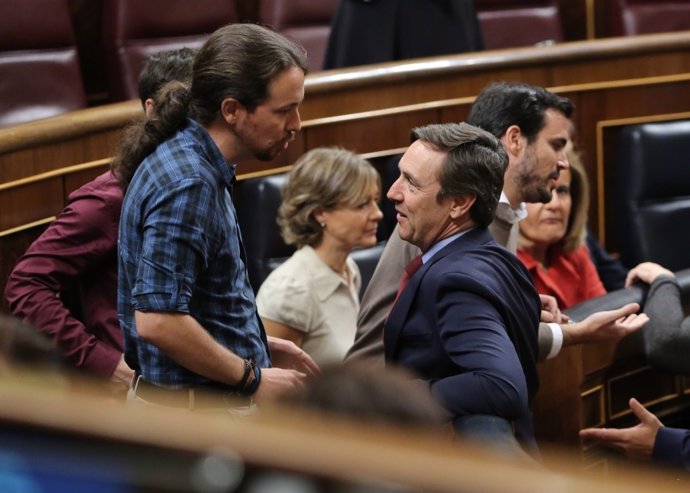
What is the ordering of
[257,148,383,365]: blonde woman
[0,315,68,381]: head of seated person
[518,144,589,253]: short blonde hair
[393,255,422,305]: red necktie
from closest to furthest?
[0,315,68,381]: head of seated person, [393,255,422,305]: red necktie, [257,148,383,365]: blonde woman, [518,144,589,253]: short blonde hair

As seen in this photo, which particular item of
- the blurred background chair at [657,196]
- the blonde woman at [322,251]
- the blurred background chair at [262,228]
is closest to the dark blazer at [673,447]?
the blonde woman at [322,251]

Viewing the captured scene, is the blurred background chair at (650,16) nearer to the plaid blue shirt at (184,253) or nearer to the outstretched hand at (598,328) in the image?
the outstretched hand at (598,328)

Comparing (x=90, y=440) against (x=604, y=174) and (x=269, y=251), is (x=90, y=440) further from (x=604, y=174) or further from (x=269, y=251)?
(x=604, y=174)

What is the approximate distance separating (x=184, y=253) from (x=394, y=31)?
1127 millimetres

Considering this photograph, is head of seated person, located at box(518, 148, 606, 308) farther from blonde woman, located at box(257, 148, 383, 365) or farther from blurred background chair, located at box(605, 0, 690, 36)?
blurred background chair, located at box(605, 0, 690, 36)

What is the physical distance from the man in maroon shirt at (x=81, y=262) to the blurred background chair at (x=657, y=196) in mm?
1010

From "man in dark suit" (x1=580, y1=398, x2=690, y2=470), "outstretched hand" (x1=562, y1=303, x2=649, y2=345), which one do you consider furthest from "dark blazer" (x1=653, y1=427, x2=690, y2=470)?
"outstretched hand" (x1=562, y1=303, x2=649, y2=345)

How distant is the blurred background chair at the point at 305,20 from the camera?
7.39 ft

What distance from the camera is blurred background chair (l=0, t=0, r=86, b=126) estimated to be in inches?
75.0

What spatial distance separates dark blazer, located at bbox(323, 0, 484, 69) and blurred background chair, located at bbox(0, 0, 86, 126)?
440 mm

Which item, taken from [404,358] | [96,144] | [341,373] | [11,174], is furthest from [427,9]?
[341,373]

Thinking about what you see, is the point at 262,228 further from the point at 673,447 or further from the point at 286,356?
the point at 673,447

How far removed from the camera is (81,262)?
50.1 inches

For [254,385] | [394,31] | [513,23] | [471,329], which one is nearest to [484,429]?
[471,329]
